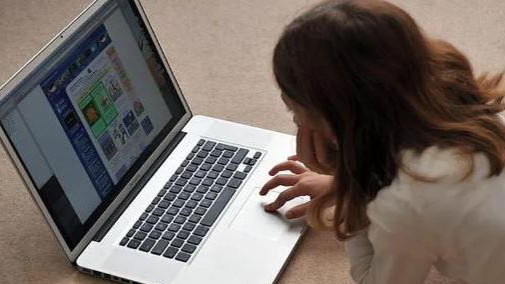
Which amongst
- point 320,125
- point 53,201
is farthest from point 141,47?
point 320,125

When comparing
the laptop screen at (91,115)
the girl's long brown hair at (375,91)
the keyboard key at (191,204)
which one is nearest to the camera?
the girl's long brown hair at (375,91)

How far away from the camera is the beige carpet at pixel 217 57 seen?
107cm

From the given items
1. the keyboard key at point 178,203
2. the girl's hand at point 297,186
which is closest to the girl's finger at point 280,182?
the girl's hand at point 297,186

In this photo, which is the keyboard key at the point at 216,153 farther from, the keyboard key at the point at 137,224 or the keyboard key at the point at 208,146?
the keyboard key at the point at 137,224

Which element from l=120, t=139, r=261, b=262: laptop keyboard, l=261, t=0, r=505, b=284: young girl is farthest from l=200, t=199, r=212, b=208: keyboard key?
l=261, t=0, r=505, b=284: young girl

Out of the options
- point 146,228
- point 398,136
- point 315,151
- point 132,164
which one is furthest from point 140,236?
point 398,136

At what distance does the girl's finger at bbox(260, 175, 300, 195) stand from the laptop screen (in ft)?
0.58

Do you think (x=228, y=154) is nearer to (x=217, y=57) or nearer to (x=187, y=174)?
(x=187, y=174)

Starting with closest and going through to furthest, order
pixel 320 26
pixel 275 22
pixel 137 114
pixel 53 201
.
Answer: pixel 320 26 < pixel 53 201 < pixel 137 114 < pixel 275 22

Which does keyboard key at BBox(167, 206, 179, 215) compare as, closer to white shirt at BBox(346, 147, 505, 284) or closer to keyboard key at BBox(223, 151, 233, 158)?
keyboard key at BBox(223, 151, 233, 158)

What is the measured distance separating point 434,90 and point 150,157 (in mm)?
441

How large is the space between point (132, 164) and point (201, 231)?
15 cm

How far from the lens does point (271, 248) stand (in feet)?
3.41

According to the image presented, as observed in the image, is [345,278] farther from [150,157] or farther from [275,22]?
[275,22]
